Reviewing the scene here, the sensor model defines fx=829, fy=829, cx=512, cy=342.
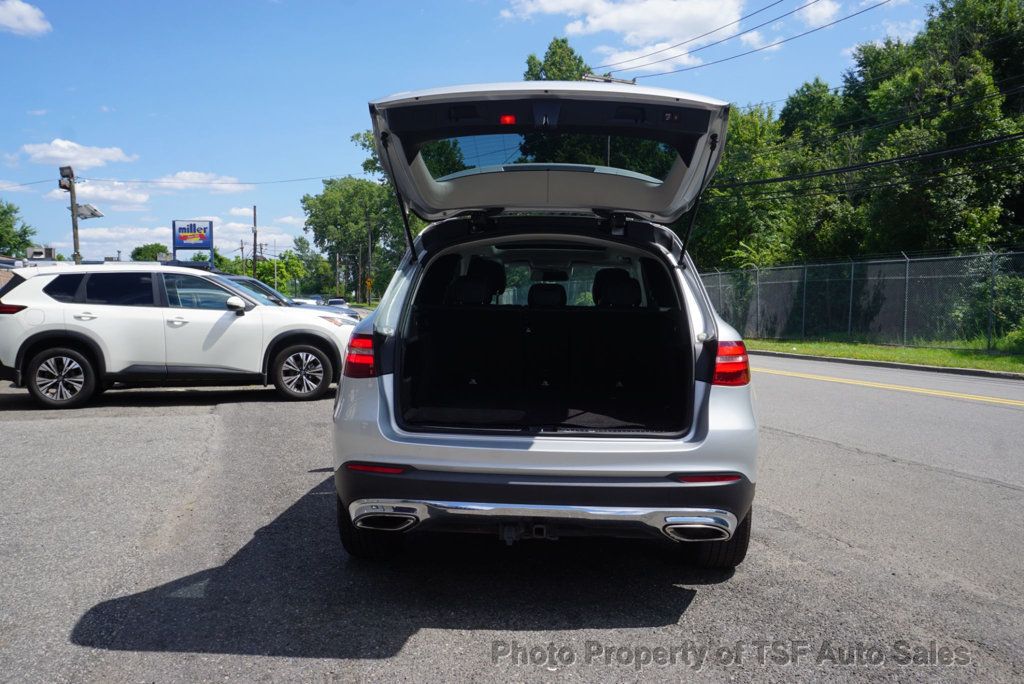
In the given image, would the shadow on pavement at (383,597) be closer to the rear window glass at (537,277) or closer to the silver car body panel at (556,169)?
the silver car body panel at (556,169)

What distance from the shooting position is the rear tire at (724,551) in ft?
12.9

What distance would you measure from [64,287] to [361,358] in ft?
26.6

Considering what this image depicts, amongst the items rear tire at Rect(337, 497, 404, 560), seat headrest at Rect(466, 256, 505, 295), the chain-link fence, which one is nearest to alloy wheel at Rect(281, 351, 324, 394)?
seat headrest at Rect(466, 256, 505, 295)

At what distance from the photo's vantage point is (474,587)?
394 centimetres

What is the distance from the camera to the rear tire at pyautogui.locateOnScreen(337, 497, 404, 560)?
13.3 feet

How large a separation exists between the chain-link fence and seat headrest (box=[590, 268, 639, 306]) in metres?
18.6

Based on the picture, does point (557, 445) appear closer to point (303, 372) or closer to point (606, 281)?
point (606, 281)

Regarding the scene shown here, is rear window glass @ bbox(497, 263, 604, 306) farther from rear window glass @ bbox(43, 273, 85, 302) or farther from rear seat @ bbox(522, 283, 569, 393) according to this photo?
rear window glass @ bbox(43, 273, 85, 302)

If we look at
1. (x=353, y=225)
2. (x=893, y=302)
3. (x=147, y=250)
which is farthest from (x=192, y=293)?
(x=147, y=250)

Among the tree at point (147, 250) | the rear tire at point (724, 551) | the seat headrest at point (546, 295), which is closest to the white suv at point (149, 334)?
the seat headrest at point (546, 295)

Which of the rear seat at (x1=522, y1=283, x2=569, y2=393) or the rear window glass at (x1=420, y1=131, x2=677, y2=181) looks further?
the rear seat at (x1=522, y1=283, x2=569, y2=393)

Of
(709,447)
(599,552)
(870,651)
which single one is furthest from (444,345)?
(870,651)

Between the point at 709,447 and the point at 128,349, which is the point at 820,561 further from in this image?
the point at 128,349

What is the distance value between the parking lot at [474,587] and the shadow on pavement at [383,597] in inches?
0.5
